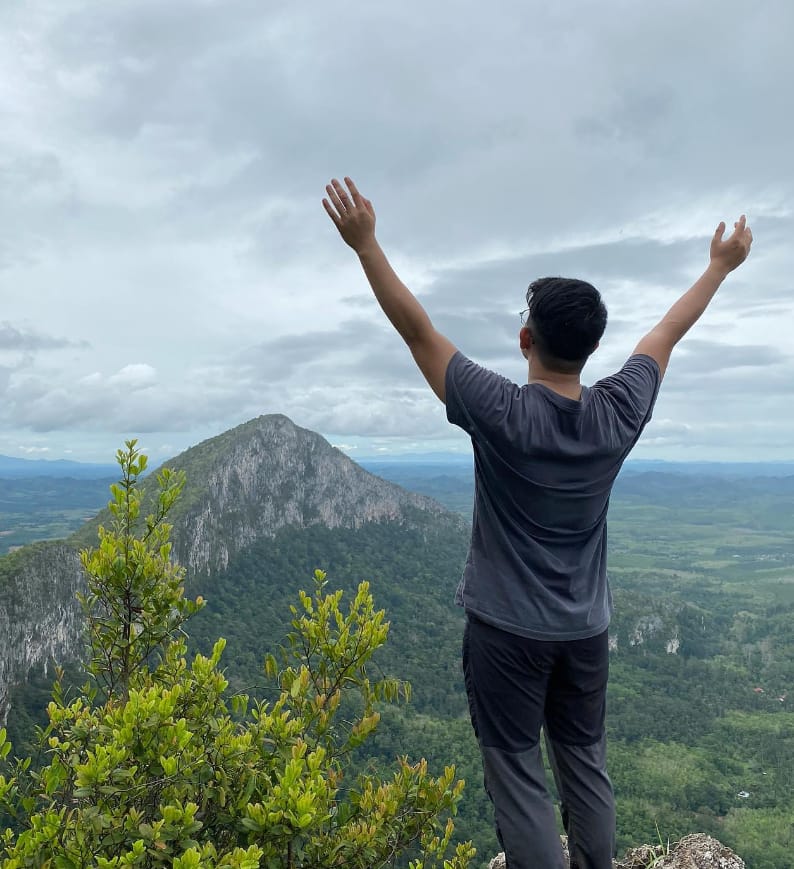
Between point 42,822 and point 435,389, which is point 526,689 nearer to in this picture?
point 435,389

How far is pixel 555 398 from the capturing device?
2.52 metres

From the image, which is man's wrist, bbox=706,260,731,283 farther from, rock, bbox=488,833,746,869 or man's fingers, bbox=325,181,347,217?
rock, bbox=488,833,746,869

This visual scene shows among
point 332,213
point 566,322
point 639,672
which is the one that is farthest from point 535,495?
point 639,672

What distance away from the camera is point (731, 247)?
3.38m

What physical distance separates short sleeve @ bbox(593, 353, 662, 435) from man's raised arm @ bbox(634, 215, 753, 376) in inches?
4.4

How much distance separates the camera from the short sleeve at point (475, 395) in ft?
7.88

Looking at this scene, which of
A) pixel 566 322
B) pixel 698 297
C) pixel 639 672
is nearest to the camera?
pixel 566 322

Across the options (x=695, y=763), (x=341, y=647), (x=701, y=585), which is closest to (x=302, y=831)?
(x=341, y=647)

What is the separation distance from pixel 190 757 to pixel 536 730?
5.21ft

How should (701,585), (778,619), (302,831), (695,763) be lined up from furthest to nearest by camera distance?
(701,585) < (778,619) < (695,763) < (302,831)

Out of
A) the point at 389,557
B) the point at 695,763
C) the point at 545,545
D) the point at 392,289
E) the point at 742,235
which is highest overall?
the point at 742,235

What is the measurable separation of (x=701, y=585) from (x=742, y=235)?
178m

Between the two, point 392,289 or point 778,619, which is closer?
point 392,289

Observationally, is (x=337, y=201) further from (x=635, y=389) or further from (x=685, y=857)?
(x=685, y=857)
